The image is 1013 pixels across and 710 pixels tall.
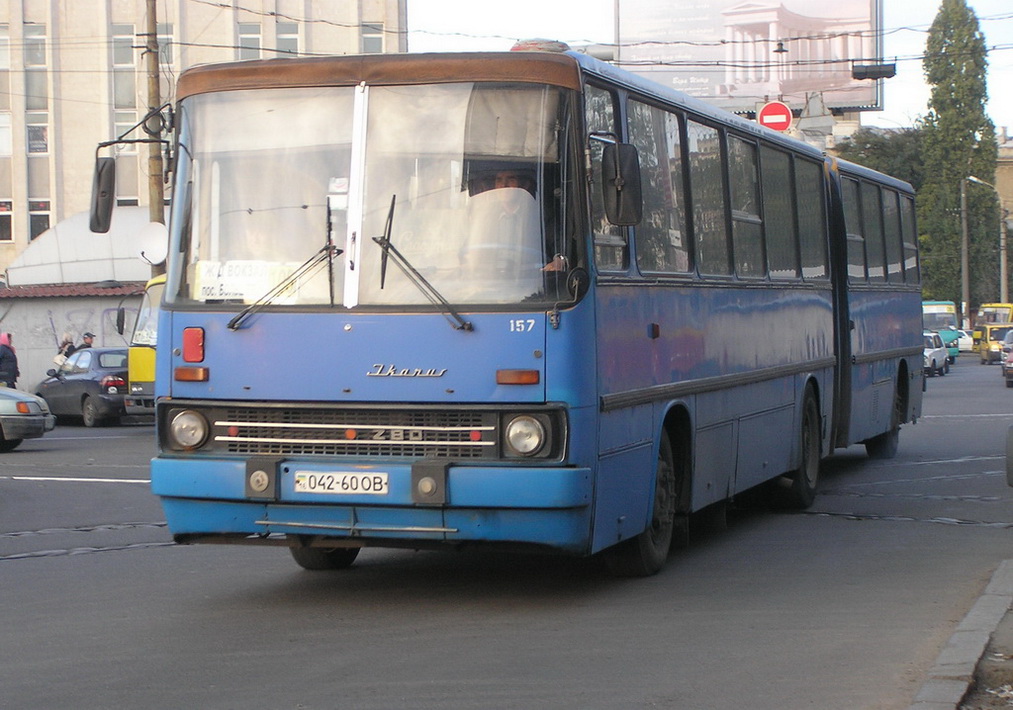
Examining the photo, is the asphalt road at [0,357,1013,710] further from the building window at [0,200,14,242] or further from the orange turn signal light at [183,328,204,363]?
the building window at [0,200,14,242]

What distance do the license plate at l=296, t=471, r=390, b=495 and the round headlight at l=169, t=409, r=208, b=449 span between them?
621 mm

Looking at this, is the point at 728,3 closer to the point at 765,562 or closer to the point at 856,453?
the point at 856,453

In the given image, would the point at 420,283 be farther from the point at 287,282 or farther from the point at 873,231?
the point at 873,231

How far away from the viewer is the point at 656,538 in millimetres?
9664

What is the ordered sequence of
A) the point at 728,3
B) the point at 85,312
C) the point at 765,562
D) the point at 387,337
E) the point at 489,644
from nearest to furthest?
the point at 489,644, the point at 387,337, the point at 765,562, the point at 85,312, the point at 728,3

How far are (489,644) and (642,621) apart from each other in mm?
990

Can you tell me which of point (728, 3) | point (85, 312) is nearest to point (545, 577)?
point (85, 312)

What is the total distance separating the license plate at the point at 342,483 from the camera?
796cm

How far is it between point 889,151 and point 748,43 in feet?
79.0

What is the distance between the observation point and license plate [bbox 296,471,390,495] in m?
7.96

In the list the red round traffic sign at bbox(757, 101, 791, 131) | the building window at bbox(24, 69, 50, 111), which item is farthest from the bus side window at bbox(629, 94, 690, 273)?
the building window at bbox(24, 69, 50, 111)

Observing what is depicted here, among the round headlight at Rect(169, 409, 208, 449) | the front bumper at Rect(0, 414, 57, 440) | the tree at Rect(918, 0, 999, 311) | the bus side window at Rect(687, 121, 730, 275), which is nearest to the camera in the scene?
the round headlight at Rect(169, 409, 208, 449)

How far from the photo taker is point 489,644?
24.6 feet

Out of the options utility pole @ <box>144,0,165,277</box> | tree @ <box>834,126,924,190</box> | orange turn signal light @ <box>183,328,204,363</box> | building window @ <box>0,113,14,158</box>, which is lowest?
orange turn signal light @ <box>183,328,204,363</box>
